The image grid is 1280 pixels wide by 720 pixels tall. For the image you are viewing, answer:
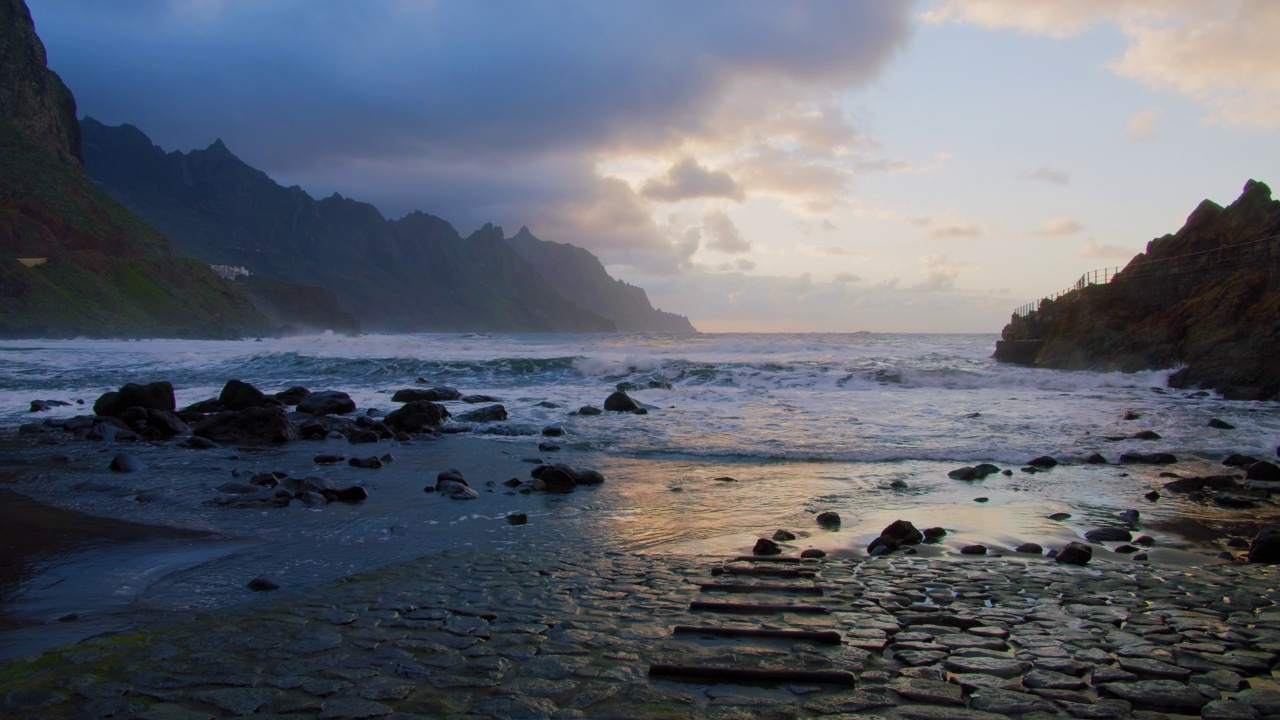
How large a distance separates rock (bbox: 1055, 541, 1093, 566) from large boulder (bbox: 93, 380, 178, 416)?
58.1ft

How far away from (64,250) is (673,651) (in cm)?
10188

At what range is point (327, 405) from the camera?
19.1 meters

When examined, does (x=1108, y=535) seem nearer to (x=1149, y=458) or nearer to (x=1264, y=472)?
(x=1264, y=472)

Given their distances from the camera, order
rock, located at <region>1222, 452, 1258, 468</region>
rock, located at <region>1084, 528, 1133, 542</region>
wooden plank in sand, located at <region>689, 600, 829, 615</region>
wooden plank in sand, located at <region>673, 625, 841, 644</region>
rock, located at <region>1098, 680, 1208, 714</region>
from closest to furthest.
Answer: rock, located at <region>1098, 680, 1208, 714</region>
wooden plank in sand, located at <region>673, 625, 841, 644</region>
wooden plank in sand, located at <region>689, 600, 829, 615</region>
rock, located at <region>1084, 528, 1133, 542</region>
rock, located at <region>1222, 452, 1258, 468</region>

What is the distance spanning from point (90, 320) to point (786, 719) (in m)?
91.6

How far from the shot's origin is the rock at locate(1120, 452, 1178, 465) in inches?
465

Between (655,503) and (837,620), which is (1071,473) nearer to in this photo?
(655,503)

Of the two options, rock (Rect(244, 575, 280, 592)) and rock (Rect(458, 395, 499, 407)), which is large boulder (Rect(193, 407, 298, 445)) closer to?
rock (Rect(458, 395, 499, 407))

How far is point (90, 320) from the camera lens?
74.8 metres

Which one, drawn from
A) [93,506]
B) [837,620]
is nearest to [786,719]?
[837,620]

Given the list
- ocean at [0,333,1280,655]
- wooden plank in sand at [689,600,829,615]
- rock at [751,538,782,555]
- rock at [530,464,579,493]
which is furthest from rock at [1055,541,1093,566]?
rock at [530,464,579,493]

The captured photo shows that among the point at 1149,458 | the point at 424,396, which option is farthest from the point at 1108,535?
the point at 424,396

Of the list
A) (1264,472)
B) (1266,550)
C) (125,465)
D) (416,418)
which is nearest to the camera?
(1266,550)

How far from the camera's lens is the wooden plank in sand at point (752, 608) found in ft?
15.1
